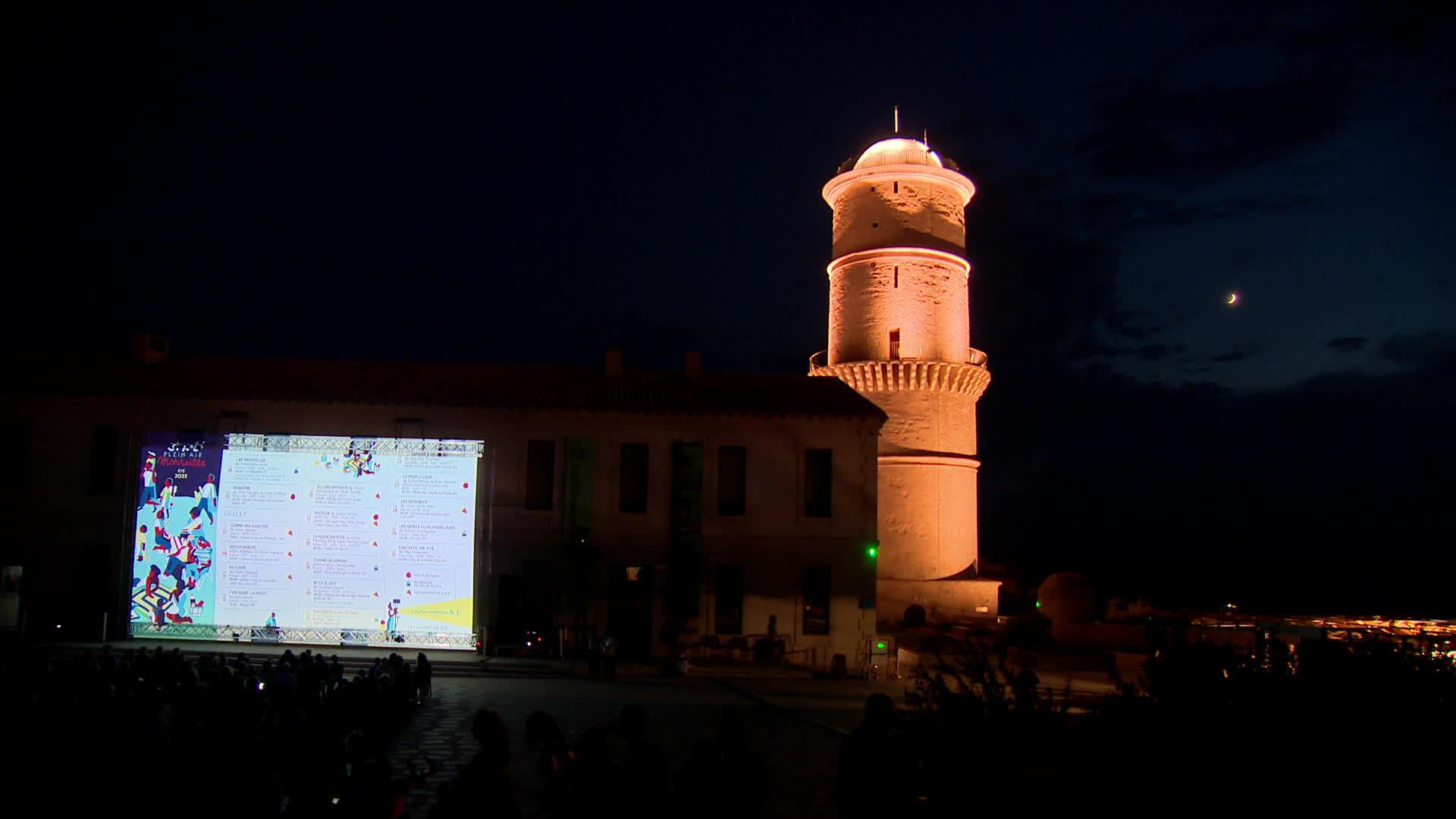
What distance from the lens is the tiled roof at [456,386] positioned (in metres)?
27.3

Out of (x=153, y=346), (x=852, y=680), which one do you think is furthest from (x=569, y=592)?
(x=153, y=346)

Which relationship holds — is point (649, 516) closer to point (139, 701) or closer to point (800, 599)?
point (800, 599)

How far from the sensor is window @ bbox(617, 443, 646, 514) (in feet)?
90.4

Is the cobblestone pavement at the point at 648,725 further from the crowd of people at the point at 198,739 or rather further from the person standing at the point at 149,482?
the person standing at the point at 149,482

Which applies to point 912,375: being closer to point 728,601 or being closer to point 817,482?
point 817,482

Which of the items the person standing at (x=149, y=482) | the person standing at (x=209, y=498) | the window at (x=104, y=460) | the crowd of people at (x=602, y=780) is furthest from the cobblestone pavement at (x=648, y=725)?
the window at (x=104, y=460)

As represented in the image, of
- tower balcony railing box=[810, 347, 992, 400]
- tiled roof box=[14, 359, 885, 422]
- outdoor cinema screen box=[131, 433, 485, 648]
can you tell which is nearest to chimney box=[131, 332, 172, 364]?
tiled roof box=[14, 359, 885, 422]

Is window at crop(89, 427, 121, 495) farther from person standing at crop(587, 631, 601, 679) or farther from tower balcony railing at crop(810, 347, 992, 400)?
tower balcony railing at crop(810, 347, 992, 400)

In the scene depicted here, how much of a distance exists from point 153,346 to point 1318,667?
97.6ft

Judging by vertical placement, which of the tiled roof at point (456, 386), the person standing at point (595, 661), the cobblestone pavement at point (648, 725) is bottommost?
the cobblestone pavement at point (648, 725)

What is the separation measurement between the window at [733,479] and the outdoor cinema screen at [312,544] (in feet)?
21.5

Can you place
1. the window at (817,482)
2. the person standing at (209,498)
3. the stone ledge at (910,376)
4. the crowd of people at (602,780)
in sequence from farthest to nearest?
the stone ledge at (910,376) → the window at (817,482) → the person standing at (209,498) → the crowd of people at (602,780)

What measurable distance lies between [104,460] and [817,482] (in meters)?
17.5

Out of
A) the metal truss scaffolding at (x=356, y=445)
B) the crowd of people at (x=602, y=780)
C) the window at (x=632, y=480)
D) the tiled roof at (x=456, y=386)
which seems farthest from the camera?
the window at (x=632, y=480)
